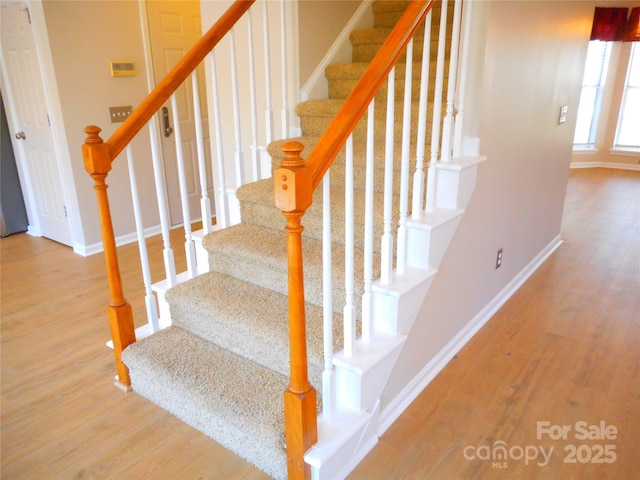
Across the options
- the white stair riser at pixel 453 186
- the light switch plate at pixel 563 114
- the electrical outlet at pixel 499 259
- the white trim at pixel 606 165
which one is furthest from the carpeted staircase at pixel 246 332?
the white trim at pixel 606 165

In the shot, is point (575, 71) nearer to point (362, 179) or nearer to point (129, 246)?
point (362, 179)

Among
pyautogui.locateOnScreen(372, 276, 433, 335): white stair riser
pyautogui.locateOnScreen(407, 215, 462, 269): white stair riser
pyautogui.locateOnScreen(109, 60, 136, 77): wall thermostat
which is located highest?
pyautogui.locateOnScreen(109, 60, 136, 77): wall thermostat

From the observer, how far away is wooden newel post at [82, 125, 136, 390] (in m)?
1.88

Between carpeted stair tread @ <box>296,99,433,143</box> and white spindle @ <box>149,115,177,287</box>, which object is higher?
carpeted stair tread @ <box>296,99,433,143</box>

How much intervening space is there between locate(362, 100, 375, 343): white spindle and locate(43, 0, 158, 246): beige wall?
2911mm

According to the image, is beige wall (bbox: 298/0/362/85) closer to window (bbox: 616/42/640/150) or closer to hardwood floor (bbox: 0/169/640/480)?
hardwood floor (bbox: 0/169/640/480)

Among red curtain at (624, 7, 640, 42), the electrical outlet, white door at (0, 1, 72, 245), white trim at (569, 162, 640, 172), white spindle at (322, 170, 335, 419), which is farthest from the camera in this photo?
white trim at (569, 162, 640, 172)

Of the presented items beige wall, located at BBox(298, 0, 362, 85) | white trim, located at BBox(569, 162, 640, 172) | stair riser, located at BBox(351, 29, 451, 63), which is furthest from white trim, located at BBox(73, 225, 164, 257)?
white trim, located at BBox(569, 162, 640, 172)

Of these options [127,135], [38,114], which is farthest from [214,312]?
[38,114]

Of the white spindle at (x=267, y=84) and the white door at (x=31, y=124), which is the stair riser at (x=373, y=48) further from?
the white door at (x=31, y=124)

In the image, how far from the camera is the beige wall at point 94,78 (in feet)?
11.5

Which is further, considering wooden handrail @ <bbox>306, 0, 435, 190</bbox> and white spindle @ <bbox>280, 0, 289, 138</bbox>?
white spindle @ <bbox>280, 0, 289, 138</bbox>

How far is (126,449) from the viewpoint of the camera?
1.85 m

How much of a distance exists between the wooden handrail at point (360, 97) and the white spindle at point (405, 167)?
8 centimetres
